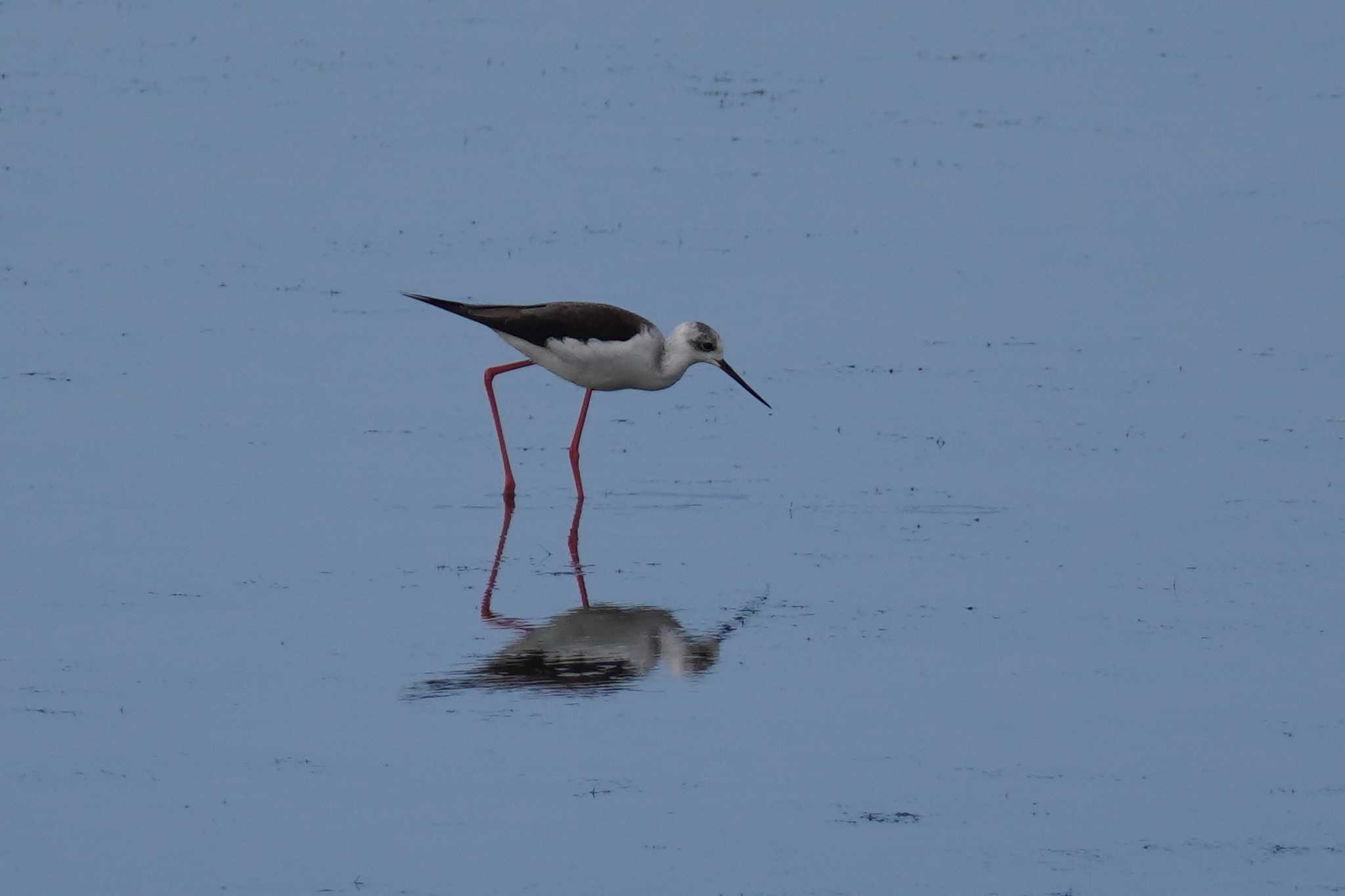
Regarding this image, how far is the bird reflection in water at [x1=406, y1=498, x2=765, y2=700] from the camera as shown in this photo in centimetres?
941

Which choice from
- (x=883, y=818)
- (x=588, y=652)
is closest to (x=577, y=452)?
(x=588, y=652)

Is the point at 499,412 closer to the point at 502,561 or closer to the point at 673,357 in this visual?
the point at 673,357

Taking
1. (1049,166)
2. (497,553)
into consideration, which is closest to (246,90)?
(1049,166)

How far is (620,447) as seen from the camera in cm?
1456

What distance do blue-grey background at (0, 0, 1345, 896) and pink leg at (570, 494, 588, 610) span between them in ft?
0.27

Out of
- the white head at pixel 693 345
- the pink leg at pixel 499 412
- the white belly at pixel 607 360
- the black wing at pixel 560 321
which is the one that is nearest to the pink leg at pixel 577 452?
the white belly at pixel 607 360

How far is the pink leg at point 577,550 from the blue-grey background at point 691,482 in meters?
0.08

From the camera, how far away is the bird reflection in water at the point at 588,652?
9.41m

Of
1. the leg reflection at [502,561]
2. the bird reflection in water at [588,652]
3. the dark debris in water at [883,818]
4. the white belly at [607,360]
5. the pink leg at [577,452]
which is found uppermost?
the white belly at [607,360]

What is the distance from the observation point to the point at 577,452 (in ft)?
44.4

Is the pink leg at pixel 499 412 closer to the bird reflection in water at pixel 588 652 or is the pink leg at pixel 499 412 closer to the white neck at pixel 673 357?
the white neck at pixel 673 357

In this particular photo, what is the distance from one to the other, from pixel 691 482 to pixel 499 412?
A: 2410mm

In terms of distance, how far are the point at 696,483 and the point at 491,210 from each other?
8.91 metres

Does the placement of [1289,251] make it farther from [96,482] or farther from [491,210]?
[96,482]
